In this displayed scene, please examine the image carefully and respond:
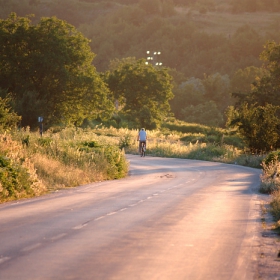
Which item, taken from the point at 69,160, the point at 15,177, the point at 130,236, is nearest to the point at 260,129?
the point at 69,160

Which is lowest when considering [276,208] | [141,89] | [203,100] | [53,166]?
[276,208]

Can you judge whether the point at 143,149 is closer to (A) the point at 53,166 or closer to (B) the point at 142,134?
(B) the point at 142,134

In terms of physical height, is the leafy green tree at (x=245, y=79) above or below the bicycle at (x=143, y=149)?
above

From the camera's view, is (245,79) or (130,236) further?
(245,79)

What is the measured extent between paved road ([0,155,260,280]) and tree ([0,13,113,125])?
51.3 meters

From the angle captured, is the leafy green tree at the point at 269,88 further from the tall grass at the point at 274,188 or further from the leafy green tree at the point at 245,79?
the leafy green tree at the point at 245,79

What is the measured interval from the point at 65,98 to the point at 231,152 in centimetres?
2419

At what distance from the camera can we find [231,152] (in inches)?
2308

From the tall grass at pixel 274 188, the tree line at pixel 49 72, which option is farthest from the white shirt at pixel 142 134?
the tree line at pixel 49 72

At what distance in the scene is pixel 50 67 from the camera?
76.4m

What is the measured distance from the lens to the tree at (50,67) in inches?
2992

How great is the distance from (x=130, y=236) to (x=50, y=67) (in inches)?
2516

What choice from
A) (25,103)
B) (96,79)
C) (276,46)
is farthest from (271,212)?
(276,46)

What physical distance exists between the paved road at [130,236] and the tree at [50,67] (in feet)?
168
